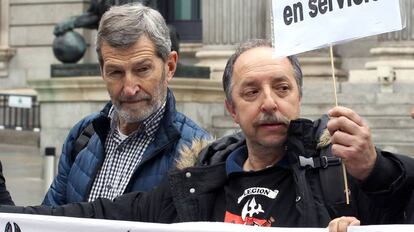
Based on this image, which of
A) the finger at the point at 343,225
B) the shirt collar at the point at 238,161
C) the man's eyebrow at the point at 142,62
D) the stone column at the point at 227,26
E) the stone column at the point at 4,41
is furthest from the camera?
the stone column at the point at 4,41

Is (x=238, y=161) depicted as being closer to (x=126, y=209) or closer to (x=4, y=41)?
(x=126, y=209)

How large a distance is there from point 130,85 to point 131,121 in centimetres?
19

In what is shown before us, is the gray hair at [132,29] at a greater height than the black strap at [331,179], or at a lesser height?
greater

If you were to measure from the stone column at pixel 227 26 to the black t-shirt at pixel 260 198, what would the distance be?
14.0 metres

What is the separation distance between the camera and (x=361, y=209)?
3.05 m

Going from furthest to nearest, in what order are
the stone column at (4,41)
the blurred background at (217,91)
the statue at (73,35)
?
the stone column at (4,41), the statue at (73,35), the blurred background at (217,91)

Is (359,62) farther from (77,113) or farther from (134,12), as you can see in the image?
(134,12)

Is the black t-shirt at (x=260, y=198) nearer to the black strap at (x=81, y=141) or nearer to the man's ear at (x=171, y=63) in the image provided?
the man's ear at (x=171, y=63)

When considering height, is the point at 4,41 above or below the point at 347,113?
above

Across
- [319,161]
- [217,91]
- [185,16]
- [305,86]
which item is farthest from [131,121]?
[185,16]

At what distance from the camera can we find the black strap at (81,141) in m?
4.18

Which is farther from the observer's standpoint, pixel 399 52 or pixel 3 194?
pixel 399 52

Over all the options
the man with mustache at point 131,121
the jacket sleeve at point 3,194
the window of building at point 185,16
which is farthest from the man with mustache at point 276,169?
the window of building at point 185,16

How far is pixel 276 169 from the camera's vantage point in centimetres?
318
